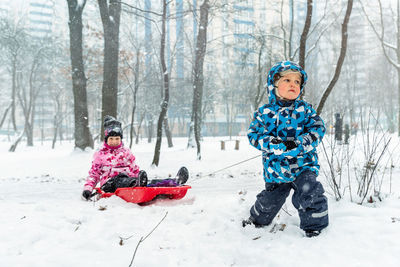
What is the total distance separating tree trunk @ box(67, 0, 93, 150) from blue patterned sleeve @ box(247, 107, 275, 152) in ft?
29.4

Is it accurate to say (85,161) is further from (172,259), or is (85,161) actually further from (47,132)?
(47,132)

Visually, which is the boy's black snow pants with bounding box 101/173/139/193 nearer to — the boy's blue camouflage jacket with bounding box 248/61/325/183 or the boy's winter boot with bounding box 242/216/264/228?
the boy's winter boot with bounding box 242/216/264/228

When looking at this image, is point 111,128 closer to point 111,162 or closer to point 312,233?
point 111,162

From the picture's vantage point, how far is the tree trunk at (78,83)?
33.7ft

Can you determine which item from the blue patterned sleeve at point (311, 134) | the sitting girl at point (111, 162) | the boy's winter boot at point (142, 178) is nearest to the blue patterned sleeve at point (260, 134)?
the blue patterned sleeve at point (311, 134)

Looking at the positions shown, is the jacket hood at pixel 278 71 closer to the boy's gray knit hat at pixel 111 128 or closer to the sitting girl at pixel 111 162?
the sitting girl at pixel 111 162

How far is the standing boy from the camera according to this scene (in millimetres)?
2389

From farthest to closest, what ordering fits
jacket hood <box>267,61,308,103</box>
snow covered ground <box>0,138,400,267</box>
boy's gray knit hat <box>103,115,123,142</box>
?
1. boy's gray knit hat <box>103,115,123,142</box>
2. jacket hood <box>267,61,308,103</box>
3. snow covered ground <box>0,138,400,267</box>

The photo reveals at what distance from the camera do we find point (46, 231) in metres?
2.54

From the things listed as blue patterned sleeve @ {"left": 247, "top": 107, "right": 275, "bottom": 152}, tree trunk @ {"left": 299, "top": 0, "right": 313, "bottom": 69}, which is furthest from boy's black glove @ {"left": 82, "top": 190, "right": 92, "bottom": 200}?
tree trunk @ {"left": 299, "top": 0, "right": 313, "bottom": 69}

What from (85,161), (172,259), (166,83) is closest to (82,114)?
(85,161)

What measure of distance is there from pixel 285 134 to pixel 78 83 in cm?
953

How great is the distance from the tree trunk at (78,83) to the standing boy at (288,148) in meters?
8.94

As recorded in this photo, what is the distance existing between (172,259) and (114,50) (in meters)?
8.48
